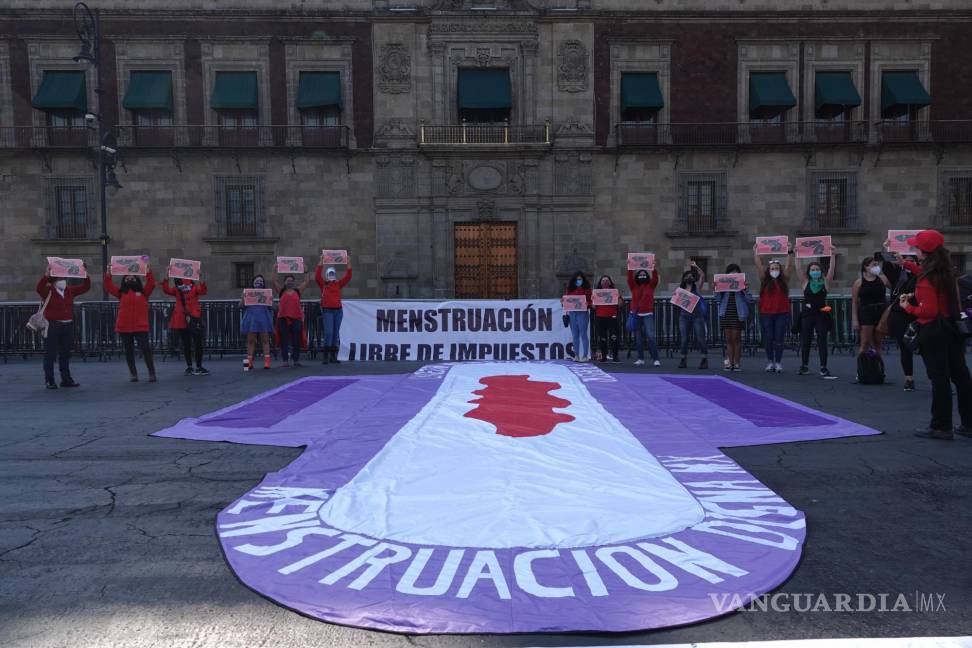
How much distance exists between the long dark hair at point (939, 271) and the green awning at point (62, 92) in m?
25.9

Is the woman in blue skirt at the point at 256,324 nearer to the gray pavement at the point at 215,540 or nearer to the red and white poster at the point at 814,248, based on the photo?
the gray pavement at the point at 215,540

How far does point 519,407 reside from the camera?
24.1 feet

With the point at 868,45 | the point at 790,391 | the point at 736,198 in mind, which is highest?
the point at 868,45

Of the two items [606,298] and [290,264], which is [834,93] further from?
[290,264]

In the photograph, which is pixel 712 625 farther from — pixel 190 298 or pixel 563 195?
pixel 563 195

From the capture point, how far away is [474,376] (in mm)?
10141

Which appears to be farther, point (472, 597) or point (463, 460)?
point (463, 460)

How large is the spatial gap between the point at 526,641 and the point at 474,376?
7624mm

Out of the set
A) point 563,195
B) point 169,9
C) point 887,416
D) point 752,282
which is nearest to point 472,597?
point 887,416

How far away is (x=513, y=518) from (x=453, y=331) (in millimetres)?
10316

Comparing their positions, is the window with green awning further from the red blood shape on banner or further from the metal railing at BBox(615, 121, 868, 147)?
the red blood shape on banner

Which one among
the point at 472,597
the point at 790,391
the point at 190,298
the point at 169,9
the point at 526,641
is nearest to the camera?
the point at 526,641

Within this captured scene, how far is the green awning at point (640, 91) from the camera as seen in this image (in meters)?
23.5

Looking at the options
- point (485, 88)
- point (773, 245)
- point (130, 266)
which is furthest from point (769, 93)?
point (130, 266)
